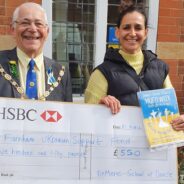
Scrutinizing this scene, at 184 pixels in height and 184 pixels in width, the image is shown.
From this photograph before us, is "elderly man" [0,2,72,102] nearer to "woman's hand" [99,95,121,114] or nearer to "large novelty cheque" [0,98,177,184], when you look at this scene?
"large novelty cheque" [0,98,177,184]

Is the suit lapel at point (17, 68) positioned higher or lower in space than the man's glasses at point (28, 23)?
lower

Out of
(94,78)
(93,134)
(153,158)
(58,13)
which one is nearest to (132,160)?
(153,158)

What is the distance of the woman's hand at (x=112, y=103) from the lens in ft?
8.45

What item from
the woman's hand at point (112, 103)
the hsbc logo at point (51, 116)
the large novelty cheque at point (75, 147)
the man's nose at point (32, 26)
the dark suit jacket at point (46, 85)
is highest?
the man's nose at point (32, 26)

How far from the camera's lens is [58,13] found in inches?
200

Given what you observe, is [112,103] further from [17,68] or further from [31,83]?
[17,68]

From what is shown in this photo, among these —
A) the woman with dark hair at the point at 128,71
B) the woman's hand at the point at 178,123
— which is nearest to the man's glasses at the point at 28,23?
the woman with dark hair at the point at 128,71

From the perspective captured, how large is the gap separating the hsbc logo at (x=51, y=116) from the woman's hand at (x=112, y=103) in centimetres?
29

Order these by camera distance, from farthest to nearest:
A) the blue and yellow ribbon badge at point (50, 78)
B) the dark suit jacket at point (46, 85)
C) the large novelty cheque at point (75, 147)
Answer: the blue and yellow ribbon badge at point (50, 78) < the dark suit jacket at point (46, 85) < the large novelty cheque at point (75, 147)

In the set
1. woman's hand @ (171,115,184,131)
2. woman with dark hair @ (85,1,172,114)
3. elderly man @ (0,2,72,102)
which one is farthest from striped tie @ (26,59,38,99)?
woman's hand @ (171,115,184,131)

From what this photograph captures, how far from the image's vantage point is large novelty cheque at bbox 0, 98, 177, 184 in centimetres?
249

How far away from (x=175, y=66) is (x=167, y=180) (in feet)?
9.71

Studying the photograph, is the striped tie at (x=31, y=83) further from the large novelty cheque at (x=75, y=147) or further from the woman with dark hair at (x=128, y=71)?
the woman with dark hair at (x=128, y=71)

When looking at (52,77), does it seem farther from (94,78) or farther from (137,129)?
(137,129)
